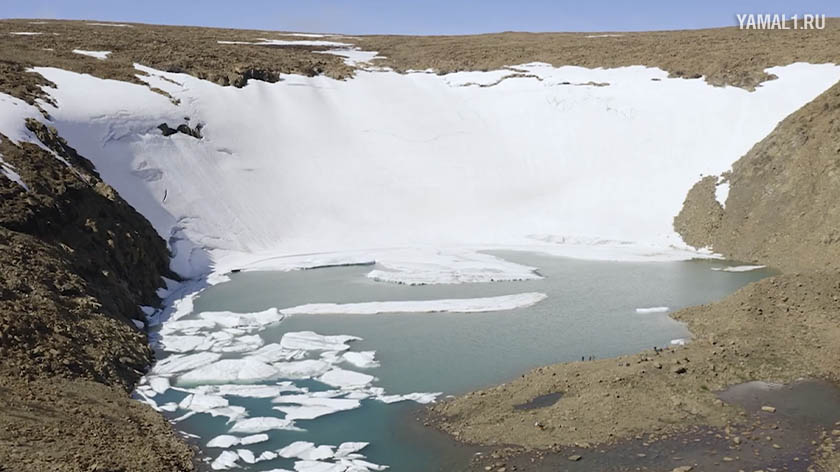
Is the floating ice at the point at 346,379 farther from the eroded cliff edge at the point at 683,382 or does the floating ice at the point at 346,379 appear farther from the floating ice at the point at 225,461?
the floating ice at the point at 225,461

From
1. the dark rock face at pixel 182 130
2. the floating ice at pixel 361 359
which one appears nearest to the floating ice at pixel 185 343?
the floating ice at pixel 361 359

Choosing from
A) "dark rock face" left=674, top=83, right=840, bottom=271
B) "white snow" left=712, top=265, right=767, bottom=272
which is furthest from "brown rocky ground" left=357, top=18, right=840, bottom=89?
"white snow" left=712, top=265, right=767, bottom=272

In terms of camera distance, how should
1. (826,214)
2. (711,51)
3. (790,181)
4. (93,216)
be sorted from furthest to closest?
(711,51)
(790,181)
(826,214)
(93,216)

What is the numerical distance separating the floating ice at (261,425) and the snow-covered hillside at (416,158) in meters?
11.1

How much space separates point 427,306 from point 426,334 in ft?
8.47

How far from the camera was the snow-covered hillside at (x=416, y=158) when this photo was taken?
27.3 metres

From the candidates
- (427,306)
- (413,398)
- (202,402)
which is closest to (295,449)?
(413,398)

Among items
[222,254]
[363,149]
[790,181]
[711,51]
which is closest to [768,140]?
[790,181]

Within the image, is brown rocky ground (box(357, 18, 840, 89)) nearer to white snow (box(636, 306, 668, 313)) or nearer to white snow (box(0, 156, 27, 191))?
white snow (box(636, 306, 668, 313))

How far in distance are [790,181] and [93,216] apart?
2381cm

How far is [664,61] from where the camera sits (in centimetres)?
3975

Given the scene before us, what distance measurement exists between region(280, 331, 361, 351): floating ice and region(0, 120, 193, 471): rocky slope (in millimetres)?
3002

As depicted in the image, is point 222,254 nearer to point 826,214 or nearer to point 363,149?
point 363,149

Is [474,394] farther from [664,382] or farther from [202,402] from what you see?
[202,402]
